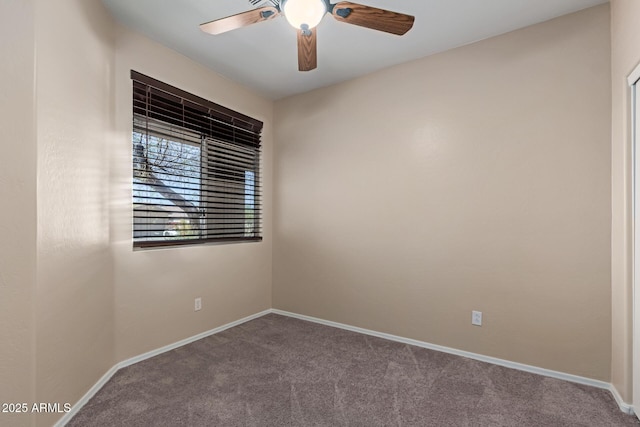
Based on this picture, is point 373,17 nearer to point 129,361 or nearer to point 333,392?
point 333,392

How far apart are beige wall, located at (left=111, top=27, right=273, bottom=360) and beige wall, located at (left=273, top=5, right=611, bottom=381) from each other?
2.03ft

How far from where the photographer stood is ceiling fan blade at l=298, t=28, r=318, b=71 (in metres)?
1.79

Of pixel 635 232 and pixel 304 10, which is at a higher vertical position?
pixel 304 10

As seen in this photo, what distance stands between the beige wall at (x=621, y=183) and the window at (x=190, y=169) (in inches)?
121

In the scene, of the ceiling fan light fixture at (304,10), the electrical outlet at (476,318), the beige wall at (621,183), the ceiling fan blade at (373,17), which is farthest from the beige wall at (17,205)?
the beige wall at (621,183)

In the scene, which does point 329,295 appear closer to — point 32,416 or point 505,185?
point 505,185

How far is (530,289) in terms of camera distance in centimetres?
230

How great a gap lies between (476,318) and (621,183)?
1.34 m

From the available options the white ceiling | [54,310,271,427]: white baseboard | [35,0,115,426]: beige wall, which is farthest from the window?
[54,310,271,427]: white baseboard

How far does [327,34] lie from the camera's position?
97.0 inches

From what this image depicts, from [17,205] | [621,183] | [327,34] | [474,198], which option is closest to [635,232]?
[621,183]

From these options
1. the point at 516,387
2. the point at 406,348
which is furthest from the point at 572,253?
the point at 406,348

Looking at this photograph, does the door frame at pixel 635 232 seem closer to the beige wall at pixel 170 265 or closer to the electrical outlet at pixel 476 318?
the electrical outlet at pixel 476 318

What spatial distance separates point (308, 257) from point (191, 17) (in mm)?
2426
